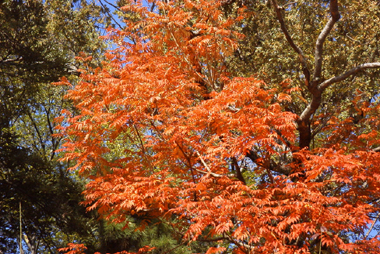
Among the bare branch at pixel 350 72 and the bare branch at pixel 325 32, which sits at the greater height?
the bare branch at pixel 325 32

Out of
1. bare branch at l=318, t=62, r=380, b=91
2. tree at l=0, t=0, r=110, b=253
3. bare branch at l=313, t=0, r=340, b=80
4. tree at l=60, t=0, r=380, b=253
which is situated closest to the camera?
tree at l=60, t=0, r=380, b=253

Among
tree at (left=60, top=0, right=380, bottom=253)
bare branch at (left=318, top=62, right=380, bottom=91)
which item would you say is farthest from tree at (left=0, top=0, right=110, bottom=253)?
bare branch at (left=318, top=62, right=380, bottom=91)

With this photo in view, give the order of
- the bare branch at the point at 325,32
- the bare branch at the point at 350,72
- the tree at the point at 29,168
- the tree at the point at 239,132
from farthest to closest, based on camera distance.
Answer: the tree at the point at 29,168 → the bare branch at the point at 350,72 → the bare branch at the point at 325,32 → the tree at the point at 239,132

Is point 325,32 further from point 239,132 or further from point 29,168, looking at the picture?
point 29,168

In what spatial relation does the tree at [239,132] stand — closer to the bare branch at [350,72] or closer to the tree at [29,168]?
the bare branch at [350,72]

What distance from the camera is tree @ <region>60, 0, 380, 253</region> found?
5371 mm

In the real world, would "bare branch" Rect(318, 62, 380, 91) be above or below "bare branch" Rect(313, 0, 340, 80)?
below

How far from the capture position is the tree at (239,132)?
5.37 metres

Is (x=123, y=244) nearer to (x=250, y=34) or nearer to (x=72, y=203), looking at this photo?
(x=72, y=203)

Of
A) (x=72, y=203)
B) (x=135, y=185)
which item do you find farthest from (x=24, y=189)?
(x=135, y=185)

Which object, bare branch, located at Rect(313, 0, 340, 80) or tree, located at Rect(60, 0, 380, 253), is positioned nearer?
tree, located at Rect(60, 0, 380, 253)

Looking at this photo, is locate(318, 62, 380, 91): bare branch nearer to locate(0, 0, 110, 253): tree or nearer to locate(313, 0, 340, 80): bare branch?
locate(313, 0, 340, 80): bare branch

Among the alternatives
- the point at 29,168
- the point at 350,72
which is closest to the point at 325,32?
the point at 350,72

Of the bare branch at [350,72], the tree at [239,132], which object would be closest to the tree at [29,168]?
the tree at [239,132]
